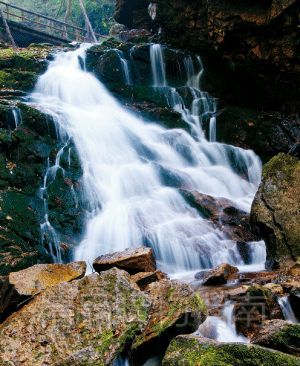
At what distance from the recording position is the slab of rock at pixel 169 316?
403 centimetres

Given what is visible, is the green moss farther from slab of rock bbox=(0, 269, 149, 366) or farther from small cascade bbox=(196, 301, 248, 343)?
slab of rock bbox=(0, 269, 149, 366)

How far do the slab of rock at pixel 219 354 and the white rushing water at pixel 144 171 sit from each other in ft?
13.5

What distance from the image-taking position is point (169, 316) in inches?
166

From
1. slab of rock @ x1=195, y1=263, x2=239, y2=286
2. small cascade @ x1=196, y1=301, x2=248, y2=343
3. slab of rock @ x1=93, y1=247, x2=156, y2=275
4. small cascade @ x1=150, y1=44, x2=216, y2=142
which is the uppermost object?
small cascade @ x1=150, y1=44, x2=216, y2=142

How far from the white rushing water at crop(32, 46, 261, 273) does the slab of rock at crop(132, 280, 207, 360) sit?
303cm

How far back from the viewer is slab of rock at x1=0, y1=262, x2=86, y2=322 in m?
4.95

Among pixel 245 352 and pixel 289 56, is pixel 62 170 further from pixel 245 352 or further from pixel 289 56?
pixel 289 56

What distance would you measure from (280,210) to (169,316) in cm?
466

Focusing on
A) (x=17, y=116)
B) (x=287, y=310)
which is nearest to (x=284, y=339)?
(x=287, y=310)

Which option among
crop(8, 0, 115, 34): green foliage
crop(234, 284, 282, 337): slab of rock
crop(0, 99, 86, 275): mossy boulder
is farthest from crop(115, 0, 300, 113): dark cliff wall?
crop(8, 0, 115, 34): green foliage

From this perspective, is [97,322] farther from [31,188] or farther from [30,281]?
[31,188]

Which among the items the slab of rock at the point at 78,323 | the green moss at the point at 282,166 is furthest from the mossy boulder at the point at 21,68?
the slab of rock at the point at 78,323

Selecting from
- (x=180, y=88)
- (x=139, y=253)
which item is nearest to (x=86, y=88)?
(x=180, y=88)

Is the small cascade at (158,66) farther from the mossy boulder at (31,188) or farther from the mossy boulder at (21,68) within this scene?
the mossy boulder at (31,188)
